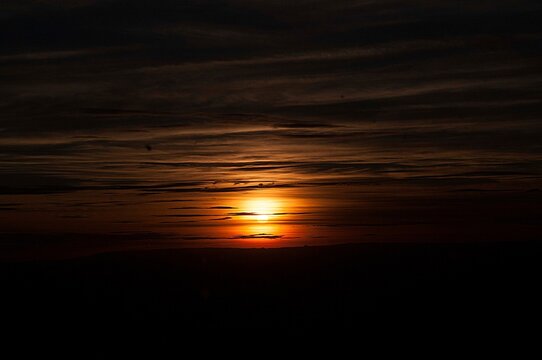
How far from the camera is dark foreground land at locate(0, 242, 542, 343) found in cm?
3575

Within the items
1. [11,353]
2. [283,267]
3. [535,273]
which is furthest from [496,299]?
[11,353]

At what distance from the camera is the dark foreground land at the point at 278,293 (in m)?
35.8

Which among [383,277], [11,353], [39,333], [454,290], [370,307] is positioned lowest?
[11,353]

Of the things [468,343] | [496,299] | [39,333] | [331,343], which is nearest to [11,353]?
[39,333]

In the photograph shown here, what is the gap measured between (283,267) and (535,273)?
42.8 feet

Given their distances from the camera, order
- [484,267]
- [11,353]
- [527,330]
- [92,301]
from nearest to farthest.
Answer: [11,353], [527,330], [92,301], [484,267]

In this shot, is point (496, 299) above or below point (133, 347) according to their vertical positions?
above

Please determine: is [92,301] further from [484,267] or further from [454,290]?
[484,267]

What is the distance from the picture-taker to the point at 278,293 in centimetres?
4438

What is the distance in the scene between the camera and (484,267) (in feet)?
171

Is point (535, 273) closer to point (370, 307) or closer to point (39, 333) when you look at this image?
point (370, 307)

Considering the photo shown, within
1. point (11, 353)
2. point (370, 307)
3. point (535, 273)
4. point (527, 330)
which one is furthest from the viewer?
point (535, 273)

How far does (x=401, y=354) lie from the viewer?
30891 millimetres

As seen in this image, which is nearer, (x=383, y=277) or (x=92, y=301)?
(x=92, y=301)
